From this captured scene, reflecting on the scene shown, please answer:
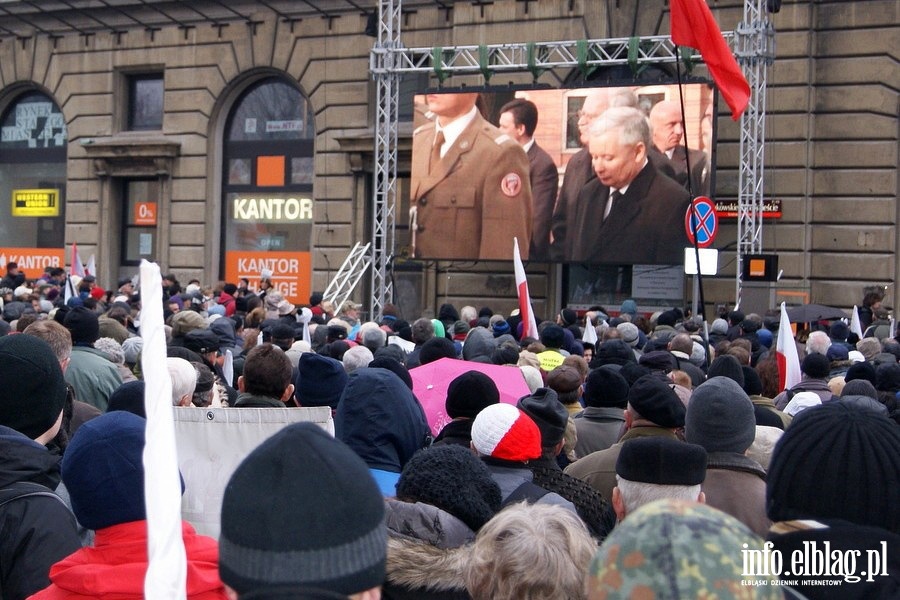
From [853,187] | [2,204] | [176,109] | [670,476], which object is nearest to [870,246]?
[853,187]

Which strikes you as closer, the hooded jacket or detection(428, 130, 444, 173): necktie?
the hooded jacket

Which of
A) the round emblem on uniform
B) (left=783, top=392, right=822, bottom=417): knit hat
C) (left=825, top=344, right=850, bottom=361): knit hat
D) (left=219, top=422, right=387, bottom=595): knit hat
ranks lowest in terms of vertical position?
(left=783, top=392, right=822, bottom=417): knit hat

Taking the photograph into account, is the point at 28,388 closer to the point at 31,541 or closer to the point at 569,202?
the point at 31,541

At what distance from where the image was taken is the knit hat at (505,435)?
4.83 meters

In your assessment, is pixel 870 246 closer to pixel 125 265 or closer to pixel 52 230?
pixel 125 265

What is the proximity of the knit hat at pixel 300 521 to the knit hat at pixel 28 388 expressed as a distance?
101 inches

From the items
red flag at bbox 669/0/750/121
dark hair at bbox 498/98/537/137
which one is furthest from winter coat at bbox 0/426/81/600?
dark hair at bbox 498/98/537/137

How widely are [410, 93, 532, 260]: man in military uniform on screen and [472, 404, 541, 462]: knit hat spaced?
16.0 m

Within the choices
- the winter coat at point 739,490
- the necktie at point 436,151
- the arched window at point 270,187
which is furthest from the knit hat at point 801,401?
the arched window at point 270,187

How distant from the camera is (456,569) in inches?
139

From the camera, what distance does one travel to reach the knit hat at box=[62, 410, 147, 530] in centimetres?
340

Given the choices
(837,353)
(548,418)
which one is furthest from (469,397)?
(837,353)

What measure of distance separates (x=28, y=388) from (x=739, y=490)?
2777 mm

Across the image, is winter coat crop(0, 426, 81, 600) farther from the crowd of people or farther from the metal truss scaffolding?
the metal truss scaffolding
